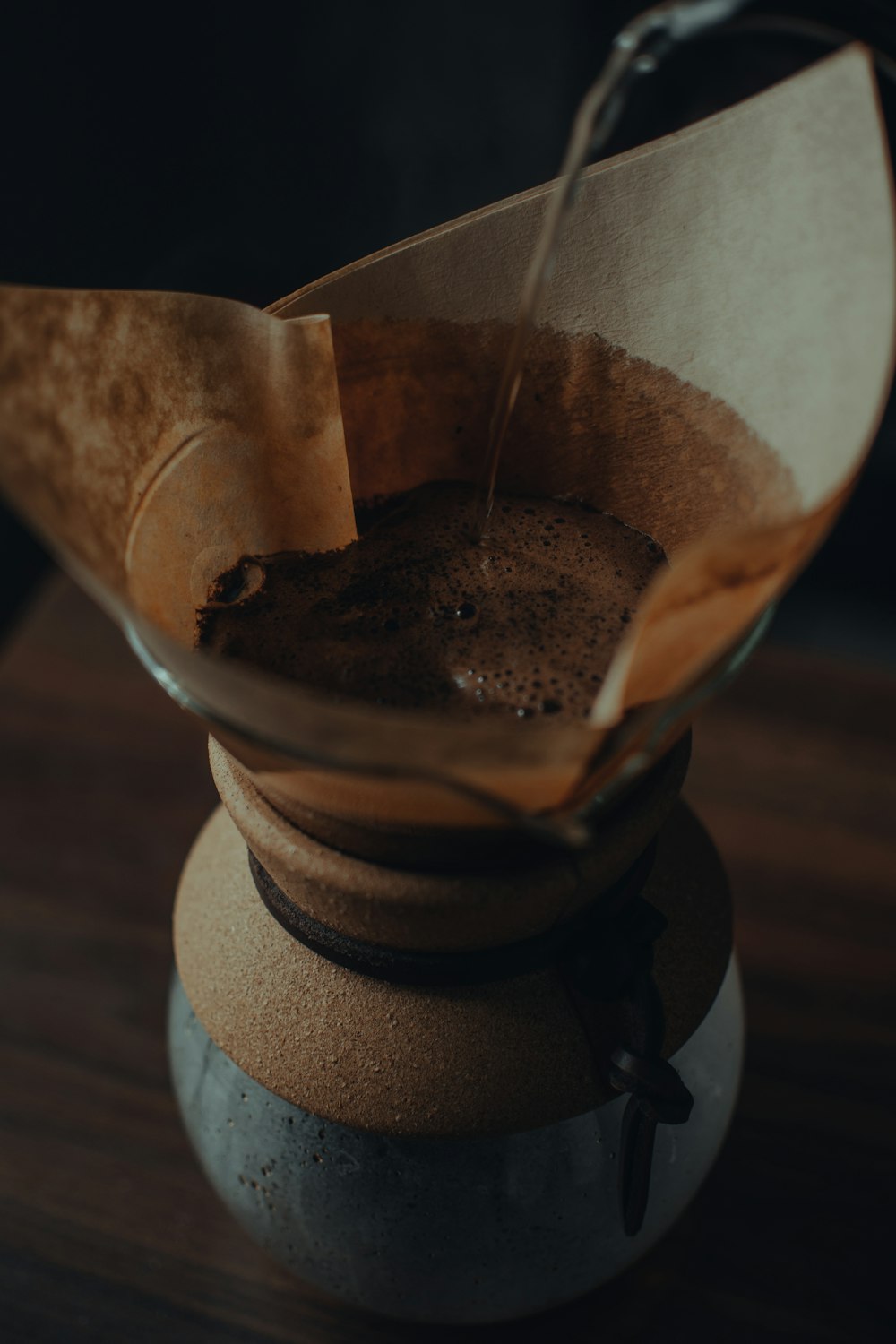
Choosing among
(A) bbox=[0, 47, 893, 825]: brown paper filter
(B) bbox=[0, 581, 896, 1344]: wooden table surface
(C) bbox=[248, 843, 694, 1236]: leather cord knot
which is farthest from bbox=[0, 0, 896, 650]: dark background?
(C) bbox=[248, 843, 694, 1236]: leather cord knot

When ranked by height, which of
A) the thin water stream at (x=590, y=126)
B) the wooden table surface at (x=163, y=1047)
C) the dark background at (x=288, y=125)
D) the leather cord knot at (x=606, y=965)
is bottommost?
the wooden table surface at (x=163, y=1047)

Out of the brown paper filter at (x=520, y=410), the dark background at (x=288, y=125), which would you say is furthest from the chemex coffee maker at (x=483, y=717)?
the dark background at (x=288, y=125)

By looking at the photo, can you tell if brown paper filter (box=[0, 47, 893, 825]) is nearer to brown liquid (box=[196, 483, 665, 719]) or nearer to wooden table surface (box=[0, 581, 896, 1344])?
brown liquid (box=[196, 483, 665, 719])

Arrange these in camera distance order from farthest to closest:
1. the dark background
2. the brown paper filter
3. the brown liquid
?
the dark background → the brown liquid → the brown paper filter

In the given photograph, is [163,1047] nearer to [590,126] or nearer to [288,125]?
[590,126]

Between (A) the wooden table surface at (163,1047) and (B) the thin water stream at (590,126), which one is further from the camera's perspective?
(A) the wooden table surface at (163,1047)

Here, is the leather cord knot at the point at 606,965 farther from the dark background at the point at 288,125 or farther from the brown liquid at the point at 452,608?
the dark background at the point at 288,125
